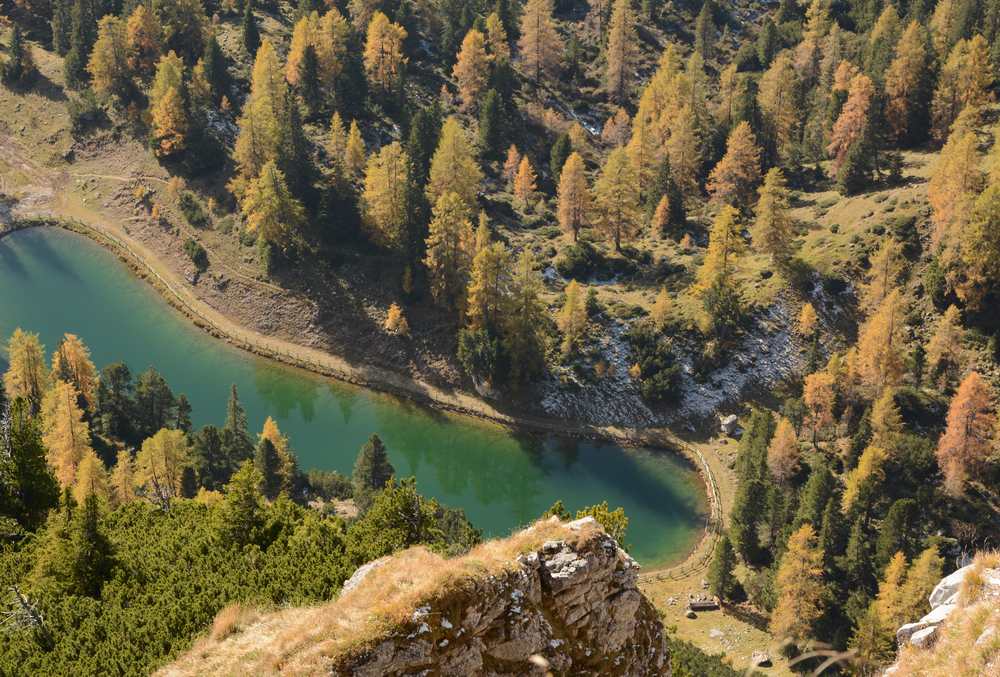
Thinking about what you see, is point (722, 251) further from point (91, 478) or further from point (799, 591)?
point (91, 478)

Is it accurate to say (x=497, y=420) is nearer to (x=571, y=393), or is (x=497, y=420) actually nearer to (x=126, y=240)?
(x=571, y=393)

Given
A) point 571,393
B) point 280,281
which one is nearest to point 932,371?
point 571,393

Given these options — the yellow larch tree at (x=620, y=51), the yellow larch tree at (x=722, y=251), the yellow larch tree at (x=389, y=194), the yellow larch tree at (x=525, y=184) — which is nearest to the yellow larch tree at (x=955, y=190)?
the yellow larch tree at (x=722, y=251)

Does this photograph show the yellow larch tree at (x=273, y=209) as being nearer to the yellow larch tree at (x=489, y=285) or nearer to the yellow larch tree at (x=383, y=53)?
the yellow larch tree at (x=489, y=285)

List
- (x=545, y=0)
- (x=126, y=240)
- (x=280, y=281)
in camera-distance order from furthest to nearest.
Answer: (x=545, y=0)
(x=126, y=240)
(x=280, y=281)

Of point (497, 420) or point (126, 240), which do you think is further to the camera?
point (126, 240)

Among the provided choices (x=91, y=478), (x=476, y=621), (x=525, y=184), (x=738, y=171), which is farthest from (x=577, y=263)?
(x=476, y=621)
